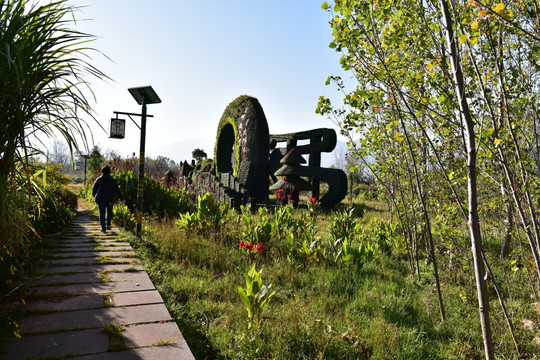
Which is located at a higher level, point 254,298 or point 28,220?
point 28,220

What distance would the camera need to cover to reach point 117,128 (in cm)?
623

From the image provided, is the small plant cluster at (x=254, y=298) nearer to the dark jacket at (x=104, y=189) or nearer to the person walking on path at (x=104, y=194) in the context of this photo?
the person walking on path at (x=104, y=194)

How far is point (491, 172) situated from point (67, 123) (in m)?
4.08

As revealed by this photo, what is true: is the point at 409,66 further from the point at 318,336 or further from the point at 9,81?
the point at 9,81

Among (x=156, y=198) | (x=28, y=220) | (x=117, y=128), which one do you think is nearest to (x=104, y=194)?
(x=117, y=128)

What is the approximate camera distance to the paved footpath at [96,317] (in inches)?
89.4

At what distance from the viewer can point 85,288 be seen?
3.45 metres

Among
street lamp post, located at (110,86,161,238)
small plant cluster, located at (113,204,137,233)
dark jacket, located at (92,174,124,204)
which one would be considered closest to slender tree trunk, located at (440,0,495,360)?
street lamp post, located at (110,86,161,238)

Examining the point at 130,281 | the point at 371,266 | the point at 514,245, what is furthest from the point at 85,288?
the point at 514,245

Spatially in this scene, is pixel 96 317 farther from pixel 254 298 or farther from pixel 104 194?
pixel 104 194

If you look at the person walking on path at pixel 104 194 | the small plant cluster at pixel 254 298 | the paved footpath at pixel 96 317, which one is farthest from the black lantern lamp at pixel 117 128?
the small plant cluster at pixel 254 298

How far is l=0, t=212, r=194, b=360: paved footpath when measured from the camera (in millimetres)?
2270

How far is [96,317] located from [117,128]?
435 cm

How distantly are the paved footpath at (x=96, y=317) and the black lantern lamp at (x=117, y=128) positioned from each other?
2588mm
